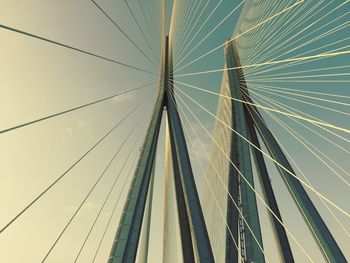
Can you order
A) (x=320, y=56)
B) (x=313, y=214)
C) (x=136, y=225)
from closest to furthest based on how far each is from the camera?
(x=320, y=56) → (x=136, y=225) → (x=313, y=214)

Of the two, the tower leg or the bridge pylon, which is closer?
the bridge pylon

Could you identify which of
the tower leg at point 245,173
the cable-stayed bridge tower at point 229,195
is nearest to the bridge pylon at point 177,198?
the cable-stayed bridge tower at point 229,195

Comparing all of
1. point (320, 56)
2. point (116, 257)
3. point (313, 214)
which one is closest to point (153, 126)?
point (116, 257)

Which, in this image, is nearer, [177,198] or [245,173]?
[177,198]

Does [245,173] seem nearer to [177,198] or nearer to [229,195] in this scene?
[229,195]

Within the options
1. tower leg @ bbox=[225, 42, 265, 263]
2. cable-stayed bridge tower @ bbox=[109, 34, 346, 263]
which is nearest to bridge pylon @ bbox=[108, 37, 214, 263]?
cable-stayed bridge tower @ bbox=[109, 34, 346, 263]

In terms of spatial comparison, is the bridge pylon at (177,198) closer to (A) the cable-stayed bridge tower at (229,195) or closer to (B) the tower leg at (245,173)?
(A) the cable-stayed bridge tower at (229,195)

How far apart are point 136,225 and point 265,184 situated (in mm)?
8225

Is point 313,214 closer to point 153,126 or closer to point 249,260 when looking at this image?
point 249,260

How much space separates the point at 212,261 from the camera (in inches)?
500

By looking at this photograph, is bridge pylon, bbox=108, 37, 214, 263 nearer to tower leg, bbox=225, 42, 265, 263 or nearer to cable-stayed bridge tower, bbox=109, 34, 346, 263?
cable-stayed bridge tower, bbox=109, 34, 346, 263

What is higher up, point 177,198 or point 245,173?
point 245,173

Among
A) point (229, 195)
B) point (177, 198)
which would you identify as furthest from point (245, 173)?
point (177, 198)

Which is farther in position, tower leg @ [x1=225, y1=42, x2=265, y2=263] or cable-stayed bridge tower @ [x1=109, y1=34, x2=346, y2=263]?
tower leg @ [x1=225, y1=42, x2=265, y2=263]
